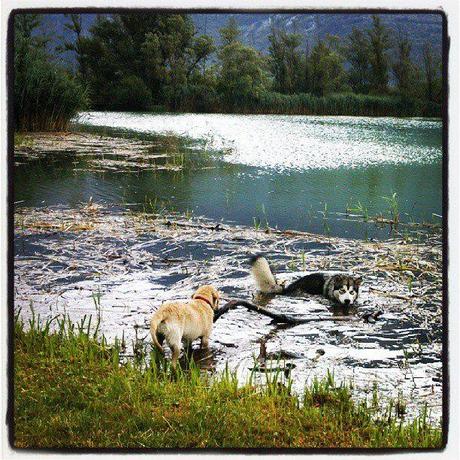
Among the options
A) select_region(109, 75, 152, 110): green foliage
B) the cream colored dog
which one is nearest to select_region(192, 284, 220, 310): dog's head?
the cream colored dog

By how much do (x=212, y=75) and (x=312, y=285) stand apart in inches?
56.8

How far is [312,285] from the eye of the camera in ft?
16.3

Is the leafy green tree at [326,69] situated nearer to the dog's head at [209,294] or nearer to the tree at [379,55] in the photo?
the tree at [379,55]

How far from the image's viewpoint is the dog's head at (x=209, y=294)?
4742mm

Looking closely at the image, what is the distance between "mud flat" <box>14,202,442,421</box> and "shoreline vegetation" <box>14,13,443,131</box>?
2.36 ft

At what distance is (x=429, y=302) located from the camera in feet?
15.8

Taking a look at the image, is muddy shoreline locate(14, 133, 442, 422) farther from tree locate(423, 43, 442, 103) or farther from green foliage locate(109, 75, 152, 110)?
tree locate(423, 43, 442, 103)

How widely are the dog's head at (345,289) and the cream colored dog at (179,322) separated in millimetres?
774

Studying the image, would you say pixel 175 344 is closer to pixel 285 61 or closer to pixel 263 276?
pixel 263 276

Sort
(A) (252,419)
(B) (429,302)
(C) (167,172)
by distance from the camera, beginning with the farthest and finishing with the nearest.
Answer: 1. (C) (167,172)
2. (B) (429,302)
3. (A) (252,419)

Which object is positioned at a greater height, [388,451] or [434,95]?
[434,95]

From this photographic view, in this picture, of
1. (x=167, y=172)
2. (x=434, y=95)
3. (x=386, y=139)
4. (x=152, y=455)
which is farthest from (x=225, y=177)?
(x=152, y=455)

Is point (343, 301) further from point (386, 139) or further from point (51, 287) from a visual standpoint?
point (51, 287)

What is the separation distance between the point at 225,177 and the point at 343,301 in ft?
3.46
